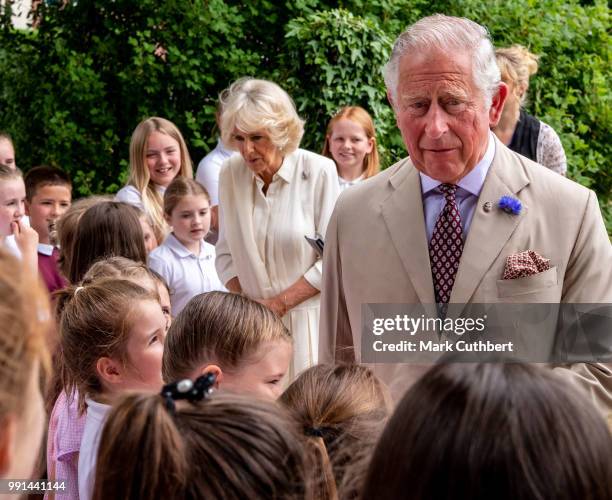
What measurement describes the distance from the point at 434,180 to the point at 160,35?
19.8 feet

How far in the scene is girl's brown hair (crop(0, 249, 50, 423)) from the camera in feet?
4.78

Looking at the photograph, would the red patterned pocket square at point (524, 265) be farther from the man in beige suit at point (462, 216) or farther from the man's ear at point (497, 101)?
the man's ear at point (497, 101)

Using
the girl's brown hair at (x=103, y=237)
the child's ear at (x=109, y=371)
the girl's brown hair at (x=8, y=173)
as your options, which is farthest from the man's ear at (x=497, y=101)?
the girl's brown hair at (x=8, y=173)

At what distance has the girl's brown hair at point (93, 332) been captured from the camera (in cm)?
349

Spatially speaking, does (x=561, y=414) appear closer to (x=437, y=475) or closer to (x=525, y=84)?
(x=437, y=475)

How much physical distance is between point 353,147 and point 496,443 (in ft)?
18.8

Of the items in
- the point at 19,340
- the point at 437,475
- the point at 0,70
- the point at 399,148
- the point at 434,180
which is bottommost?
the point at 437,475

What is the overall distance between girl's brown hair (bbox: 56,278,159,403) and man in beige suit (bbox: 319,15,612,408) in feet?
2.47

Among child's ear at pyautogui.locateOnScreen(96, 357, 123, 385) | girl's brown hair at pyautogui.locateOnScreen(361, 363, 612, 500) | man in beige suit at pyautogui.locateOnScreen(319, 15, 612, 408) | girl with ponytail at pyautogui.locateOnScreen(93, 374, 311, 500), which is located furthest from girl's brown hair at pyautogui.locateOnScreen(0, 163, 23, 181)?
girl's brown hair at pyautogui.locateOnScreen(361, 363, 612, 500)

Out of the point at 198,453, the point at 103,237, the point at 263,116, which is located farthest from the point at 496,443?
the point at 263,116

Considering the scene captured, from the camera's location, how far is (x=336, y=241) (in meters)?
3.51

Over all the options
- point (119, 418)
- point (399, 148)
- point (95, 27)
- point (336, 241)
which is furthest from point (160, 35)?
point (119, 418)

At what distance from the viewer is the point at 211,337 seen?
3330 mm

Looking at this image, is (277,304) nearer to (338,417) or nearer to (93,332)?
(93,332)
